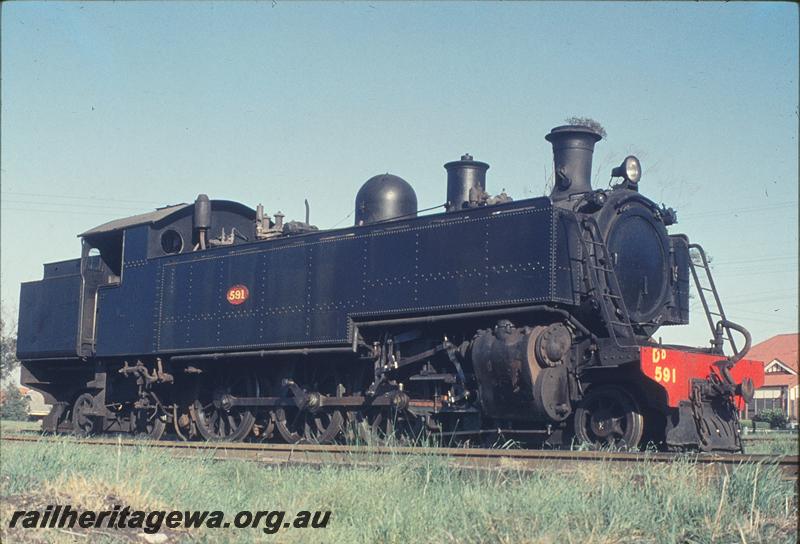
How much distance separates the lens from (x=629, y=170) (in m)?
11.0

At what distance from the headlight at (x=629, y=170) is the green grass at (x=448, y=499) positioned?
4829 millimetres

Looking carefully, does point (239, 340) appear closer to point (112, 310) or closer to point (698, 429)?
point (112, 310)

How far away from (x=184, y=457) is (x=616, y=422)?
433cm

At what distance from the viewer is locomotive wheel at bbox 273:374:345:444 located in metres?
11.6

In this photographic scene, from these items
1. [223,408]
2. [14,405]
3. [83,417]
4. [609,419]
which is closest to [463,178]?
[609,419]

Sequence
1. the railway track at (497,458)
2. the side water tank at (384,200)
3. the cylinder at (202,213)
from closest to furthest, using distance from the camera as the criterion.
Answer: the railway track at (497,458)
the side water tank at (384,200)
the cylinder at (202,213)

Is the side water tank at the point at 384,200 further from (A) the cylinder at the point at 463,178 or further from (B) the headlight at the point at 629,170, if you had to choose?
(B) the headlight at the point at 629,170

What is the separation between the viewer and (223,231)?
14.0 m

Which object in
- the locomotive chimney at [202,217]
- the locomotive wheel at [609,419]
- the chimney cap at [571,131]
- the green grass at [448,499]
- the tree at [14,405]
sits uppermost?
the chimney cap at [571,131]

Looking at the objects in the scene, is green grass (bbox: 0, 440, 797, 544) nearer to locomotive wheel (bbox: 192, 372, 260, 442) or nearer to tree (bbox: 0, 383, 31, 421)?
locomotive wheel (bbox: 192, 372, 260, 442)

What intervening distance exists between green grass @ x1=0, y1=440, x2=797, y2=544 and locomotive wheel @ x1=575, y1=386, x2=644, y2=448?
8.20 feet

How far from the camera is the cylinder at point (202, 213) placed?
1355cm

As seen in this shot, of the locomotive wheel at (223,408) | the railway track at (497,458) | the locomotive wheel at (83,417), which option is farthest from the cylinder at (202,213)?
the railway track at (497,458)

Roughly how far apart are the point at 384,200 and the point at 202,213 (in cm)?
301
